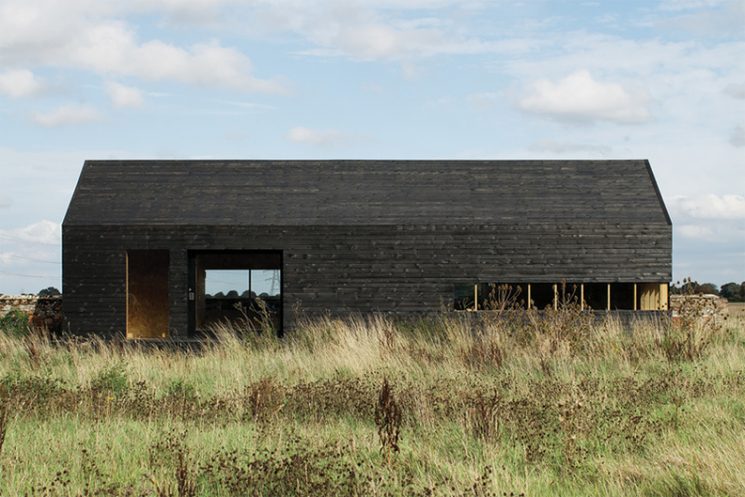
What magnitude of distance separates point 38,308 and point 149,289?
300 cm

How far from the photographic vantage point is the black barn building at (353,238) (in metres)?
20.8

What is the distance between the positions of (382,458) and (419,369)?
14.6ft

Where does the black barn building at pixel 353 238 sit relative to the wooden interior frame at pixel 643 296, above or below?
above

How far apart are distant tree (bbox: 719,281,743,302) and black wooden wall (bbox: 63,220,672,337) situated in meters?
20.8

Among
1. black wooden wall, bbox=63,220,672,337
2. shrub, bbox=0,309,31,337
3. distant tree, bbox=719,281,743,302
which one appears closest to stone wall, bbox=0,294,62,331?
shrub, bbox=0,309,31,337

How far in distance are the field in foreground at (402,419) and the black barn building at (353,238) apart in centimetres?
743

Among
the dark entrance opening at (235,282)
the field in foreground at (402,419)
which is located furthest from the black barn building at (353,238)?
the field in foreground at (402,419)

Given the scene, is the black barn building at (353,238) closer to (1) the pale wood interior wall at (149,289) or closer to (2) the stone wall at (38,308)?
(1) the pale wood interior wall at (149,289)

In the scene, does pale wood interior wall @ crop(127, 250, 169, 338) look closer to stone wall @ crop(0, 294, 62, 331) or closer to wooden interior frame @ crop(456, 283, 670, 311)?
stone wall @ crop(0, 294, 62, 331)

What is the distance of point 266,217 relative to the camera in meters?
21.1

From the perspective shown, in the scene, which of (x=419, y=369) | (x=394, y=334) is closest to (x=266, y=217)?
(x=394, y=334)

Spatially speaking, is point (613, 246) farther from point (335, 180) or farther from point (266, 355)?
point (266, 355)

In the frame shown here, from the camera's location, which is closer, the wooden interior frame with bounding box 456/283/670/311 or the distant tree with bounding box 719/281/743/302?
the wooden interior frame with bounding box 456/283/670/311

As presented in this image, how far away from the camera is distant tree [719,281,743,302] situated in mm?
38878
